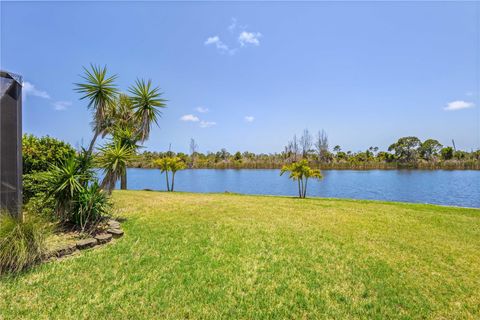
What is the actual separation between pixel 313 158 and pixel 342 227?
61.4 m

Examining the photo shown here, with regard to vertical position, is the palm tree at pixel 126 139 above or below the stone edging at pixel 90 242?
above

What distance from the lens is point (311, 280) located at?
3.63 meters

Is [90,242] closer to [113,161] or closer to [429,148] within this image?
[113,161]

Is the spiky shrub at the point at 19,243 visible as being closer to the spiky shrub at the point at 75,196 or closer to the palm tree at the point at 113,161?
the spiky shrub at the point at 75,196

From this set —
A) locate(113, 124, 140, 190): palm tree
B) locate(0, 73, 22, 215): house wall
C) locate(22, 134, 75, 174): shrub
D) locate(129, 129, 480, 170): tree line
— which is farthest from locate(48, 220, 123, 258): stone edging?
locate(129, 129, 480, 170): tree line

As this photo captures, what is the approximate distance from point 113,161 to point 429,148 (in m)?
72.1

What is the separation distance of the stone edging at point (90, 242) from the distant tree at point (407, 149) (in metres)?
68.6

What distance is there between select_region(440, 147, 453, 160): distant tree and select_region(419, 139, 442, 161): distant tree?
123 cm

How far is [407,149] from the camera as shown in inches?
2291

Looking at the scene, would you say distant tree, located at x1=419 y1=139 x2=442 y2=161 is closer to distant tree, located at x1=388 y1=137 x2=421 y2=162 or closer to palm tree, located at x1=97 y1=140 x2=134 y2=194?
distant tree, located at x1=388 y1=137 x2=421 y2=162

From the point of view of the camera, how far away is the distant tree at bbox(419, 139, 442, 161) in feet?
189

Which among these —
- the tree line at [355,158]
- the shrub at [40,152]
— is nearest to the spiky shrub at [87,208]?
the shrub at [40,152]

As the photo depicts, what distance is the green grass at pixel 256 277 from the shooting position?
294 centimetres

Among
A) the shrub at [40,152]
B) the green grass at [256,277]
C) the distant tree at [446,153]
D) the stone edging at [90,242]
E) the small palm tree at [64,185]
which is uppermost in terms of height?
the distant tree at [446,153]
